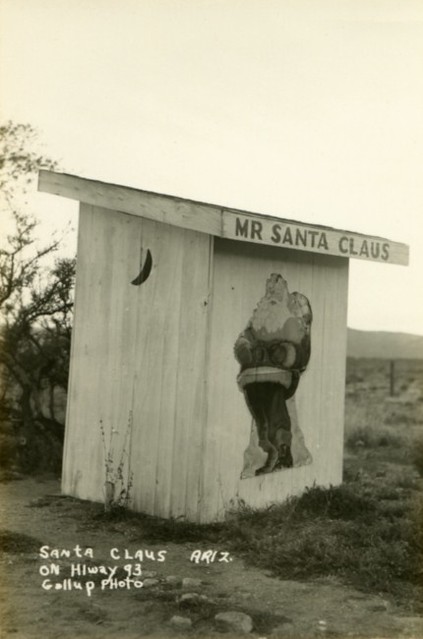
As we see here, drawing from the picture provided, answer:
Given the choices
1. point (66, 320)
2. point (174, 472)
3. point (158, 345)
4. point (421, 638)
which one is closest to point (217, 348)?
point (158, 345)

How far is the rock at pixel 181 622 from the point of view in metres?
4.68

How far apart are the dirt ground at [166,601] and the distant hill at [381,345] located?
77871 mm

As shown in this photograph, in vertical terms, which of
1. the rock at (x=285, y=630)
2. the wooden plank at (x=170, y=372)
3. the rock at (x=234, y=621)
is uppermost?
the wooden plank at (x=170, y=372)

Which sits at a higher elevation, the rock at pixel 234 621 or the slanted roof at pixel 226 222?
the slanted roof at pixel 226 222

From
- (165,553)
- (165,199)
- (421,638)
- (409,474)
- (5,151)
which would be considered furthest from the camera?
(5,151)

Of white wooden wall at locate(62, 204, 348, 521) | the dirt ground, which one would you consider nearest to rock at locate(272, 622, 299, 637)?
the dirt ground

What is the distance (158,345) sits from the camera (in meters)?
7.45

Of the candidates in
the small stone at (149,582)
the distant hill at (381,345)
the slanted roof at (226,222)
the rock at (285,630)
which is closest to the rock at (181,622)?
the rock at (285,630)

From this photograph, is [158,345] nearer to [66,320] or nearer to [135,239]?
[135,239]

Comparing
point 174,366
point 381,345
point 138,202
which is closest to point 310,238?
point 138,202

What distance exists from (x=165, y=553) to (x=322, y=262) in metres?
3.89

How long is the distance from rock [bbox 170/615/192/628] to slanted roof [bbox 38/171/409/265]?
3248mm

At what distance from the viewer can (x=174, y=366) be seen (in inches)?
286

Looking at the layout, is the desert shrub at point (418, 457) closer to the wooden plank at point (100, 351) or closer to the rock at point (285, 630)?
the wooden plank at point (100, 351)
